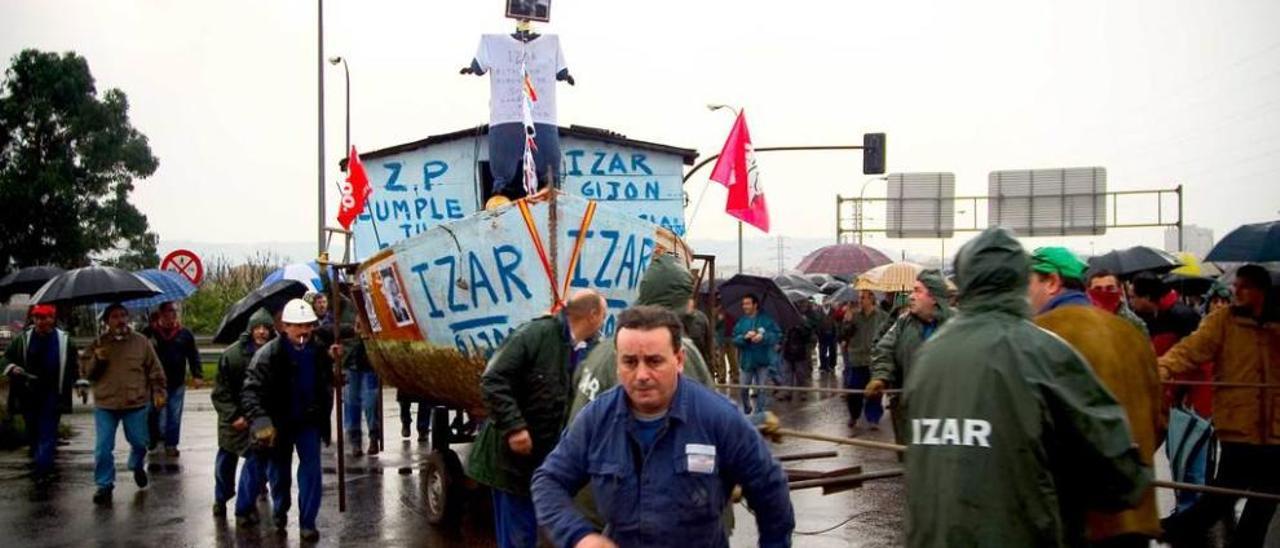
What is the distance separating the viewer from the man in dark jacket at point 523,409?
258 inches

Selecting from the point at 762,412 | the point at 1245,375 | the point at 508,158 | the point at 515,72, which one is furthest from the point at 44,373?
the point at 1245,375

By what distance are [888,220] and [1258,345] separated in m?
35.3

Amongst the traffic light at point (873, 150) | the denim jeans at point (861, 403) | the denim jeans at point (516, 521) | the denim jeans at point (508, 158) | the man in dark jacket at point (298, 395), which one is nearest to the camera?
the denim jeans at point (516, 521)

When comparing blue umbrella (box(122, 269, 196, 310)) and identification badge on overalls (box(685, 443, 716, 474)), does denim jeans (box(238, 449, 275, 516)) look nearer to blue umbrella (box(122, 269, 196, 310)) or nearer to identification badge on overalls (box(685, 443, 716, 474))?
identification badge on overalls (box(685, 443, 716, 474))

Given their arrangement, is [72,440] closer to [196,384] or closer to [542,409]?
[196,384]

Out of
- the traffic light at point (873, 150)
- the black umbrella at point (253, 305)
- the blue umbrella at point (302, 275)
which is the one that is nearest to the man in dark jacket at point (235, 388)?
the black umbrella at point (253, 305)

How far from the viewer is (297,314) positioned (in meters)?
9.04

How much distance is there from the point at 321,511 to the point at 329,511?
7 cm

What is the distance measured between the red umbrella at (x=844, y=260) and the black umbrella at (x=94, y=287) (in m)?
18.2

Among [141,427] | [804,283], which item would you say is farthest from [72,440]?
[804,283]

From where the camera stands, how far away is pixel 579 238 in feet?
28.9

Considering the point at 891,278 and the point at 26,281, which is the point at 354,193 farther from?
the point at 26,281

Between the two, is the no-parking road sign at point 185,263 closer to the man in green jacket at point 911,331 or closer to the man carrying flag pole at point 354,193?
the man carrying flag pole at point 354,193

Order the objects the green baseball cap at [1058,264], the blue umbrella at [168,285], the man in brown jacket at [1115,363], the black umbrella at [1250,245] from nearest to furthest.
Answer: the man in brown jacket at [1115,363] < the green baseball cap at [1058,264] < the black umbrella at [1250,245] < the blue umbrella at [168,285]
